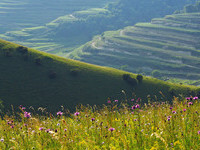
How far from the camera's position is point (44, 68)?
119250 mm

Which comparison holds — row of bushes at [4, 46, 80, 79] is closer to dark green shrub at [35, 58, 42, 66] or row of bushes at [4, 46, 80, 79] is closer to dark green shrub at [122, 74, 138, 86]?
dark green shrub at [35, 58, 42, 66]

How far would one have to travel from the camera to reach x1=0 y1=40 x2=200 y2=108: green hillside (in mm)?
102562

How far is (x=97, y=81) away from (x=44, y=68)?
26.5 metres

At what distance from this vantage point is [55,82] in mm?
113938

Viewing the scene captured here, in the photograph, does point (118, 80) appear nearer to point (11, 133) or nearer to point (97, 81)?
point (97, 81)

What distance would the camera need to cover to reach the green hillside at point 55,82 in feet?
336

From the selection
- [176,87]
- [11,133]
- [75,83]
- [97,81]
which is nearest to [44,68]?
[75,83]

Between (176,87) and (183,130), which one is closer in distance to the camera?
(183,130)

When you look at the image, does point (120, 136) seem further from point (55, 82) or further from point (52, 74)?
point (52, 74)

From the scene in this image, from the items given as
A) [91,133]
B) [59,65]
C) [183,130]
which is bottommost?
[59,65]

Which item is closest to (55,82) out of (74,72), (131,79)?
(74,72)

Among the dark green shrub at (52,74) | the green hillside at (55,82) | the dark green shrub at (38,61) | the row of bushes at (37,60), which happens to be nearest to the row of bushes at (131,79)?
the green hillside at (55,82)

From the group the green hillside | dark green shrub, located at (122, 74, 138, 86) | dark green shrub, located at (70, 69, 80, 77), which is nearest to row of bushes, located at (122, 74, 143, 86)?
dark green shrub, located at (122, 74, 138, 86)

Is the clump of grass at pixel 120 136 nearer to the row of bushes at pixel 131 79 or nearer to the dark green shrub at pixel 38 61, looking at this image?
the dark green shrub at pixel 38 61
